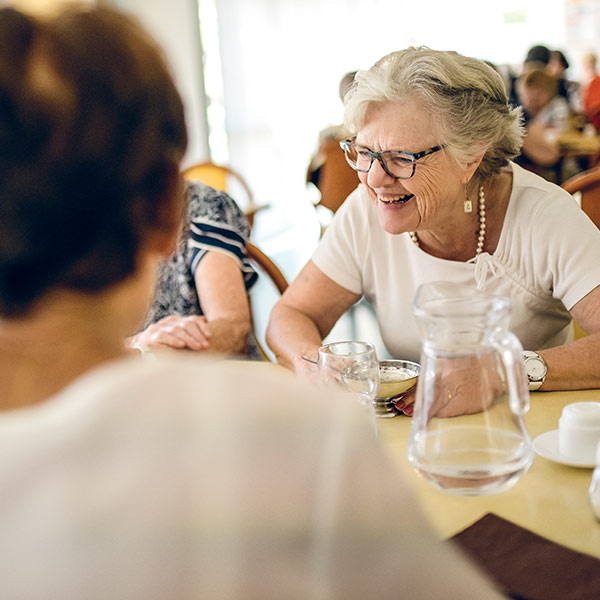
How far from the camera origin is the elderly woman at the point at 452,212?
161 cm

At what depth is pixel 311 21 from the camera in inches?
308

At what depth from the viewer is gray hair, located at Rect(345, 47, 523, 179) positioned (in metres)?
1.60

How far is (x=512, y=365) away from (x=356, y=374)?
38 centimetres

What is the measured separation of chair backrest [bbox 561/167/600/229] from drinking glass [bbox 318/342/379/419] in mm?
1153

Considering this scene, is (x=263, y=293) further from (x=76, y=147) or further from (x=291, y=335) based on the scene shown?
(x=76, y=147)

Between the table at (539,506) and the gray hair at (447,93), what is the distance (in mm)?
798

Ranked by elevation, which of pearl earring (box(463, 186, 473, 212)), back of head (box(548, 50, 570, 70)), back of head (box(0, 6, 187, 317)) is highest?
back of head (box(548, 50, 570, 70))

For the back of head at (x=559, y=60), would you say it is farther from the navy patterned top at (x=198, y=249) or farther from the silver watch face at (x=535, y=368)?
the silver watch face at (x=535, y=368)

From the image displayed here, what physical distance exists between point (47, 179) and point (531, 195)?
53.3 inches

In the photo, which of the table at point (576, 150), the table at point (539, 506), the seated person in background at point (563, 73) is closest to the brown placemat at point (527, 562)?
the table at point (539, 506)

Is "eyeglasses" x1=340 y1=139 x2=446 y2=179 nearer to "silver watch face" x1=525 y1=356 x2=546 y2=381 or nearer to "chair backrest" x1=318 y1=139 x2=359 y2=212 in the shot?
"silver watch face" x1=525 y1=356 x2=546 y2=381

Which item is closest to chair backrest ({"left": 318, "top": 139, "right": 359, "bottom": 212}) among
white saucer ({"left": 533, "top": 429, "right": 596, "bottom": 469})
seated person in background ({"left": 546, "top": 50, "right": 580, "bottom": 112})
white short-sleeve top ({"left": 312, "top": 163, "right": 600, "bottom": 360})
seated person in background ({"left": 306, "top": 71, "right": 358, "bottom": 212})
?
seated person in background ({"left": 306, "top": 71, "right": 358, "bottom": 212})

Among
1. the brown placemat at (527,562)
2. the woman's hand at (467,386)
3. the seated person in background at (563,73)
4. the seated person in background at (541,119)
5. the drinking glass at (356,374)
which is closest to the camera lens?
the brown placemat at (527,562)

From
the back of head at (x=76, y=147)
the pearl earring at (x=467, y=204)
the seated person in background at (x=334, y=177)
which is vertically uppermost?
the back of head at (x=76, y=147)
